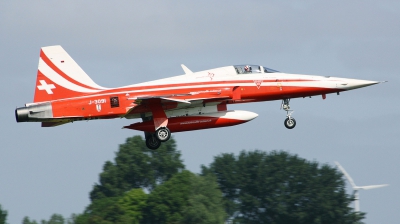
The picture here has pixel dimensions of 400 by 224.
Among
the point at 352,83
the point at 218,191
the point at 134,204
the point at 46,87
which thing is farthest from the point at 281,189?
the point at 46,87

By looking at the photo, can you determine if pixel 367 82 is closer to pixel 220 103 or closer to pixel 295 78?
pixel 295 78

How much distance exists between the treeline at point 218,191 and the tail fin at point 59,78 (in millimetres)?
29944

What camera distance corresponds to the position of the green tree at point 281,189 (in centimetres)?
6375

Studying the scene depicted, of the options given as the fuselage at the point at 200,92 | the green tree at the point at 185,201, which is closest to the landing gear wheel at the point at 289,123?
the fuselage at the point at 200,92

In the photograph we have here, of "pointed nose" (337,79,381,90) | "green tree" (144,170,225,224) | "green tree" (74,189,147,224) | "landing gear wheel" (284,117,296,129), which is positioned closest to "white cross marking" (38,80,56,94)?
"landing gear wheel" (284,117,296,129)

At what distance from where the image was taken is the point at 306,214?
63.1m

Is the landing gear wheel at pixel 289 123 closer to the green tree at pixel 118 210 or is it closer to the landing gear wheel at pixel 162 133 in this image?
the landing gear wheel at pixel 162 133

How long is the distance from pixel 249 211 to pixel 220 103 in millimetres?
42223

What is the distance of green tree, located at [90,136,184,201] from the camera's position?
7569 centimetres

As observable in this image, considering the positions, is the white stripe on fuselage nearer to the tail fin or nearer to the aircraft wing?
the tail fin

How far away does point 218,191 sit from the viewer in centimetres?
6244

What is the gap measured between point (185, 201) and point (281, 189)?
10390 mm

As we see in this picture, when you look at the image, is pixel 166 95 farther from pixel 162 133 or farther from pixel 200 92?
pixel 162 133

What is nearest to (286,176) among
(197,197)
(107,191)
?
(197,197)
